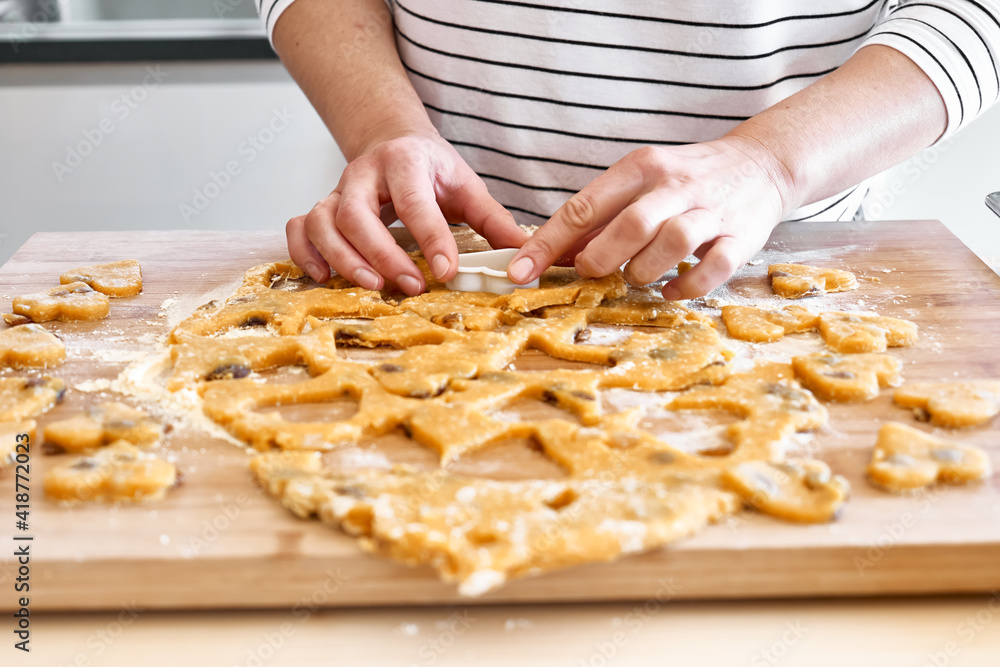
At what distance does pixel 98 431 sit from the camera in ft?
2.75

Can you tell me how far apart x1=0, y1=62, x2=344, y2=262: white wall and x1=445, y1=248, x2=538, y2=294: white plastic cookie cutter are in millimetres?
1949

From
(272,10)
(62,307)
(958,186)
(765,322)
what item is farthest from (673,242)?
(958,186)

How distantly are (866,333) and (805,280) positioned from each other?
0.20 meters

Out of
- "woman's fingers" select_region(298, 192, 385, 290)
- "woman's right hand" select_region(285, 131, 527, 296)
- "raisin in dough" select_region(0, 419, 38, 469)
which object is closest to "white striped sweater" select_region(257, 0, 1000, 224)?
"woman's right hand" select_region(285, 131, 527, 296)

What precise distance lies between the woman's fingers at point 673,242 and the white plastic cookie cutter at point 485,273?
16 cm

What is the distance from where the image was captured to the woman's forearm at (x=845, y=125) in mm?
1228

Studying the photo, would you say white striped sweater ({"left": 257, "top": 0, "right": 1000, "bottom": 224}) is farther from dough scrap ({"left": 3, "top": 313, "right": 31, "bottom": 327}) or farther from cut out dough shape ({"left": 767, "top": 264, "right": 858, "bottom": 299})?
dough scrap ({"left": 3, "top": 313, "right": 31, "bottom": 327})

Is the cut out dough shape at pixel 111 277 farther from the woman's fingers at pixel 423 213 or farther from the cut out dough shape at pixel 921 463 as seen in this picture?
the cut out dough shape at pixel 921 463

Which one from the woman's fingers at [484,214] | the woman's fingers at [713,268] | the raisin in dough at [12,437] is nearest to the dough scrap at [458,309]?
the woman's fingers at [484,214]

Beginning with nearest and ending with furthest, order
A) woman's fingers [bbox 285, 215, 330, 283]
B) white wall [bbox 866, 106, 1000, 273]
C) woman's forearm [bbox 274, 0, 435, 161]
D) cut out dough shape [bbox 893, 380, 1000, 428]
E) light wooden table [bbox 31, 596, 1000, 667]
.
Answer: light wooden table [bbox 31, 596, 1000, 667], cut out dough shape [bbox 893, 380, 1000, 428], woman's fingers [bbox 285, 215, 330, 283], woman's forearm [bbox 274, 0, 435, 161], white wall [bbox 866, 106, 1000, 273]

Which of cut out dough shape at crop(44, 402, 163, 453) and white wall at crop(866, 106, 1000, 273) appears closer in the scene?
cut out dough shape at crop(44, 402, 163, 453)

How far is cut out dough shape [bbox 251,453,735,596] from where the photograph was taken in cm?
66

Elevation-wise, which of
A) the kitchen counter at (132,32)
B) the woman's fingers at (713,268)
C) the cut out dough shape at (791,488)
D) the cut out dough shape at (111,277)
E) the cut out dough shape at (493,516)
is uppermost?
the kitchen counter at (132,32)

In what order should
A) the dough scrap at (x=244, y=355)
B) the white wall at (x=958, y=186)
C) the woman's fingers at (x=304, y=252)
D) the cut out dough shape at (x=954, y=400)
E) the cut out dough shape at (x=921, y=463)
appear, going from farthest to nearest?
the white wall at (x=958, y=186) < the woman's fingers at (x=304, y=252) < the dough scrap at (x=244, y=355) < the cut out dough shape at (x=954, y=400) < the cut out dough shape at (x=921, y=463)
